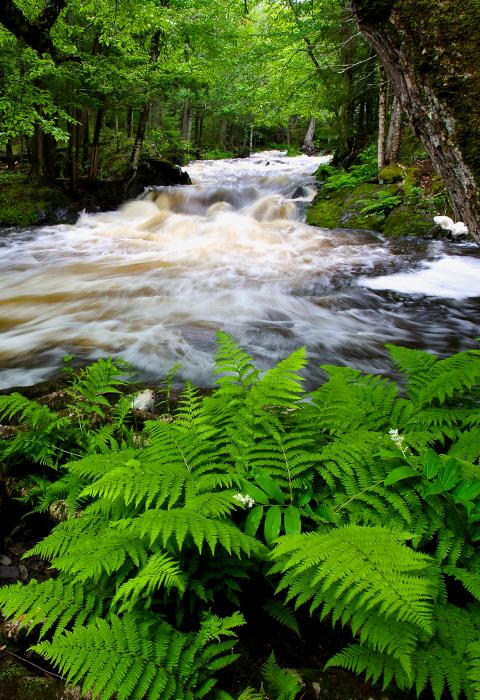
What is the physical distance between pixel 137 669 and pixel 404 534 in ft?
3.68

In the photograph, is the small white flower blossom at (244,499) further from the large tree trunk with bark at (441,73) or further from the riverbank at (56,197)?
the riverbank at (56,197)

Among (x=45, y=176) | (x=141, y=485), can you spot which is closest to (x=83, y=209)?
(x=45, y=176)

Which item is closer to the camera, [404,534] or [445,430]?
[404,534]

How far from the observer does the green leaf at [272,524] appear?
176 cm

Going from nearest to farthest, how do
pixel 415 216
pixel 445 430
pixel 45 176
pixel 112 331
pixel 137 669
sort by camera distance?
pixel 137 669 → pixel 445 430 → pixel 112 331 → pixel 415 216 → pixel 45 176

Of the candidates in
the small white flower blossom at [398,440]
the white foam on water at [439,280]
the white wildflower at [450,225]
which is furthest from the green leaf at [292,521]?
the white wildflower at [450,225]

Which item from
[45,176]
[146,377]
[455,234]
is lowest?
[146,377]

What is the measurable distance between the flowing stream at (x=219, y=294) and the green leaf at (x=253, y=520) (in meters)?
3.07

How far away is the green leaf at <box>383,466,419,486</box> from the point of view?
1865mm

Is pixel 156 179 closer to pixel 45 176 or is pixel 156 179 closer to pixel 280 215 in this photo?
pixel 45 176

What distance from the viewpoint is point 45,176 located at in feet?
46.3

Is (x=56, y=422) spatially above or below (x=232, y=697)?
above

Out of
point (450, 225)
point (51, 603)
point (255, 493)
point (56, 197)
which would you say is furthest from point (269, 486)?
point (56, 197)

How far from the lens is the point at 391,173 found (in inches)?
509
